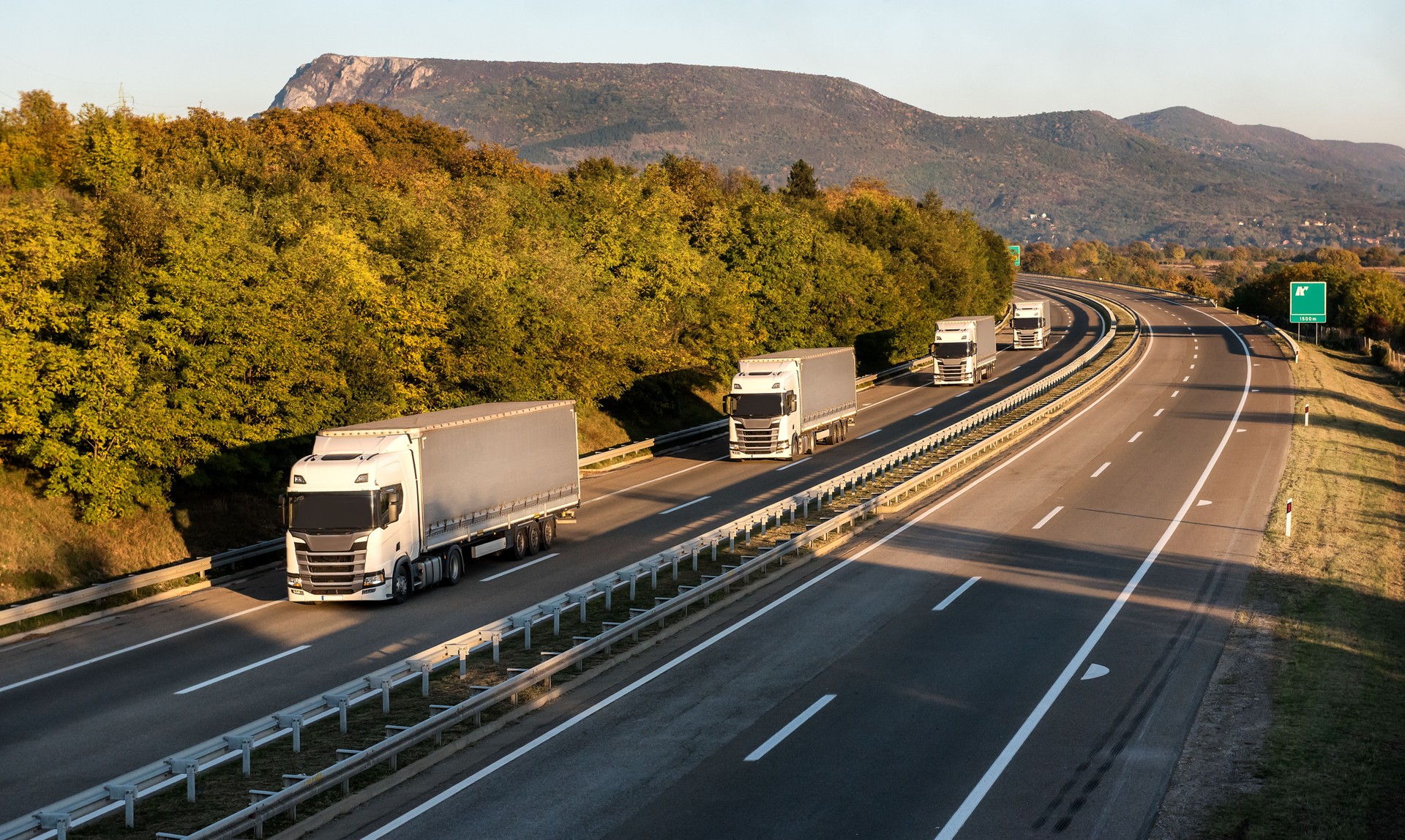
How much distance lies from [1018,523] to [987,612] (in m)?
10.1

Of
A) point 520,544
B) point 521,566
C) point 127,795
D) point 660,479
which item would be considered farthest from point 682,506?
point 127,795

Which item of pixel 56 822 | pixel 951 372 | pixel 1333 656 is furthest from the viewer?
pixel 951 372

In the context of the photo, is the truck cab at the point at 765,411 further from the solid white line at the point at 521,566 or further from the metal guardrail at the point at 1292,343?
the metal guardrail at the point at 1292,343

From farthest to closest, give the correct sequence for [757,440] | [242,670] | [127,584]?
[757,440] → [127,584] → [242,670]

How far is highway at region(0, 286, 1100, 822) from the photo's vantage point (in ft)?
55.6

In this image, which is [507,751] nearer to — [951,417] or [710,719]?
[710,719]

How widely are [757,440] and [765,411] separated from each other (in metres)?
1.24

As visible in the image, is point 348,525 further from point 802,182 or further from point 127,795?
point 802,182

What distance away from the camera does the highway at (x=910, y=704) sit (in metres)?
13.5

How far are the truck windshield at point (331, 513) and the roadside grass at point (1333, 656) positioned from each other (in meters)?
17.6

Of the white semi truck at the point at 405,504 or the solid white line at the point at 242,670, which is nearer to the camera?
the solid white line at the point at 242,670

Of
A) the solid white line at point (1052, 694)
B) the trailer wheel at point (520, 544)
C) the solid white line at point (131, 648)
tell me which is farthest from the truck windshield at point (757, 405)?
the solid white line at point (131, 648)

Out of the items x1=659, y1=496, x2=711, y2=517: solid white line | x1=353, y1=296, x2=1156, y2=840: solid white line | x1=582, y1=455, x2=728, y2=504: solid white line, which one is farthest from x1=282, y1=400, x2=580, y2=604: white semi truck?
x1=582, y1=455, x2=728, y2=504: solid white line

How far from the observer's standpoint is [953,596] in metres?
24.6
